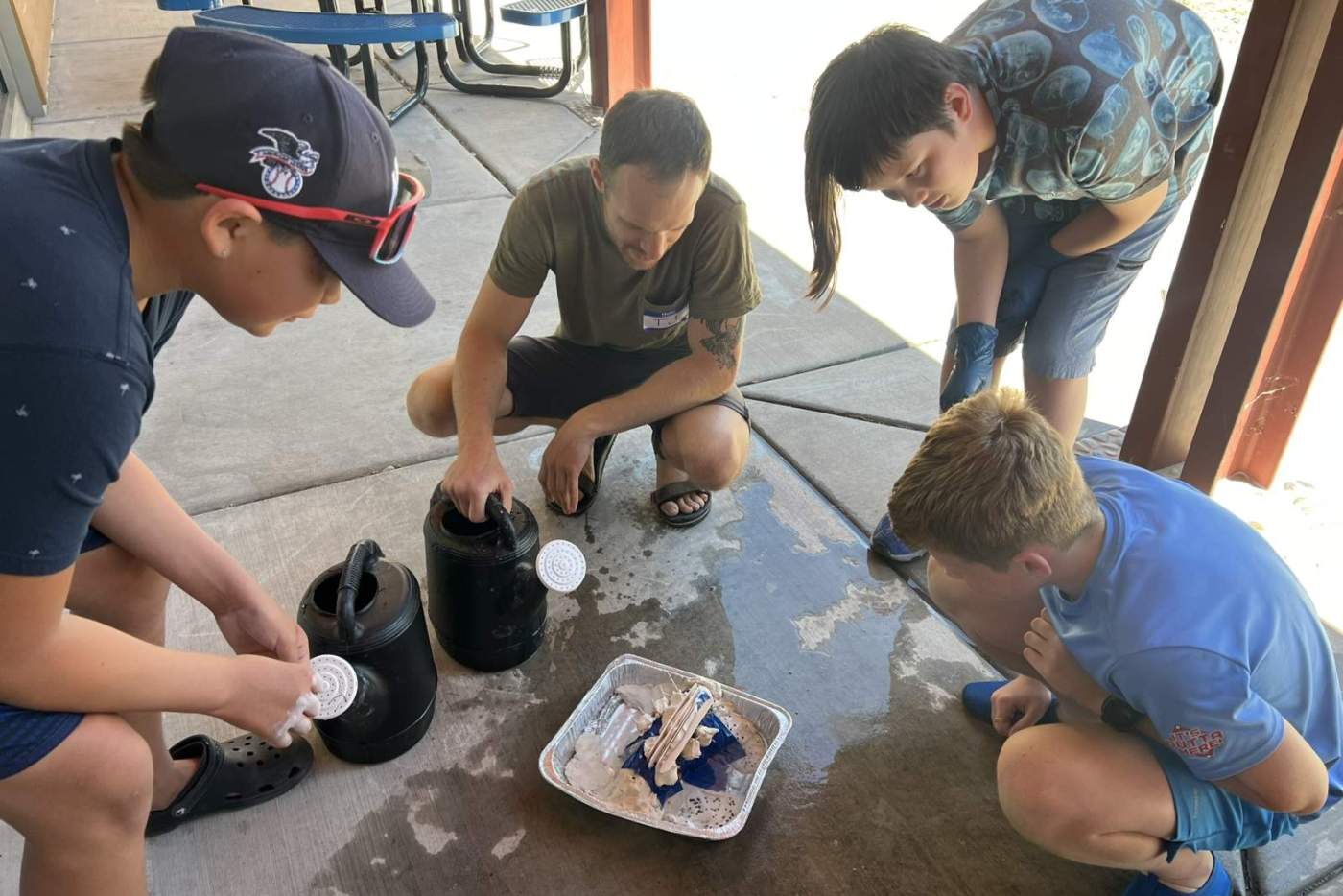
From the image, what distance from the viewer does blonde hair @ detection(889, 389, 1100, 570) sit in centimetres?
146

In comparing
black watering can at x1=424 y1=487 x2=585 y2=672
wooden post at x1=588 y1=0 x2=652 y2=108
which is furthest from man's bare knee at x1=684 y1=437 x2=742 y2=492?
wooden post at x1=588 y1=0 x2=652 y2=108

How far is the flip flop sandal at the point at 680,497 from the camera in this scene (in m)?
2.45

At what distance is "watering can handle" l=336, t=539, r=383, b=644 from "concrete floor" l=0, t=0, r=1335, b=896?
1.21 ft

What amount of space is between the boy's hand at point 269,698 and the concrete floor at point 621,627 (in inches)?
16.2

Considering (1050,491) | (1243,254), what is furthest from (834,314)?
(1050,491)

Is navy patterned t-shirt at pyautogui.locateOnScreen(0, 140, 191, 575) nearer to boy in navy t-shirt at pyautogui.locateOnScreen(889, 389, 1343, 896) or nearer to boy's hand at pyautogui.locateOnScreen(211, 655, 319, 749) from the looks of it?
boy's hand at pyautogui.locateOnScreen(211, 655, 319, 749)

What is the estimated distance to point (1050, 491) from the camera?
1.46m

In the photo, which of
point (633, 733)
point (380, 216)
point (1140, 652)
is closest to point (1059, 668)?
point (1140, 652)

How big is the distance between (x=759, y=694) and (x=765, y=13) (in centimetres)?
A: 623

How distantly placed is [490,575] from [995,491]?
35.2 inches

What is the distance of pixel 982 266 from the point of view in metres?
2.32

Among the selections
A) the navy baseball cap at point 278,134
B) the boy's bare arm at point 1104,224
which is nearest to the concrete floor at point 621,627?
the boy's bare arm at point 1104,224

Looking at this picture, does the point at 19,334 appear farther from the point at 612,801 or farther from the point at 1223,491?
the point at 1223,491

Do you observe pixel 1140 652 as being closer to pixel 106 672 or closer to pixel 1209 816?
pixel 1209 816
